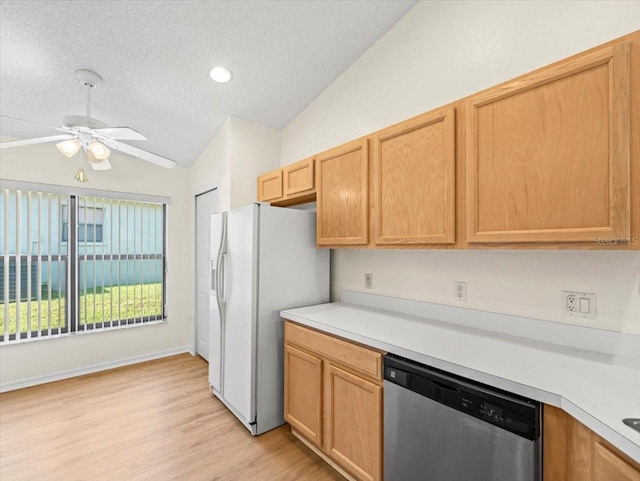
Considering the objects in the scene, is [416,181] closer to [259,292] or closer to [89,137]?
[259,292]

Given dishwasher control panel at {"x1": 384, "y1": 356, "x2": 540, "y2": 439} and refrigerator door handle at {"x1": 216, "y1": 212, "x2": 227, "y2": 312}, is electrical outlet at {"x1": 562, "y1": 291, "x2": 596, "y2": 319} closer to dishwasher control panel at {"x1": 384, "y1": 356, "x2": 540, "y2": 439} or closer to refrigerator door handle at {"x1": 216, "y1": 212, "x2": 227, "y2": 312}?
dishwasher control panel at {"x1": 384, "y1": 356, "x2": 540, "y2": 439}

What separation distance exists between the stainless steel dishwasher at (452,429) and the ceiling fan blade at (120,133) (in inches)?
84.6

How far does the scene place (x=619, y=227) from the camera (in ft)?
3.57

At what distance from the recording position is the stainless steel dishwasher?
1.06m

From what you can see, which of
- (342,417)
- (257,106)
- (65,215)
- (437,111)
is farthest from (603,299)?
(65,215)

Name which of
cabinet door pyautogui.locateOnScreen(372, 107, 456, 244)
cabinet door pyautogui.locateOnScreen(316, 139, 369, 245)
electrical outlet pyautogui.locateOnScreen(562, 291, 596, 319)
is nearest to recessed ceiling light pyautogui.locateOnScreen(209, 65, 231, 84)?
cabinet door pyautogui.locateOnScreen(316, 139, 369, 245)

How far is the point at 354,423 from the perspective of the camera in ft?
5.57

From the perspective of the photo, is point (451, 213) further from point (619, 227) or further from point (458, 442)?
point (458, 442)

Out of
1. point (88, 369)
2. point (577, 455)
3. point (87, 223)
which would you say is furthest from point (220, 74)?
point (88, 369)

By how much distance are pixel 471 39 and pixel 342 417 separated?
2.40m

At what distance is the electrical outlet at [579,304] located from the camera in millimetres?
1392

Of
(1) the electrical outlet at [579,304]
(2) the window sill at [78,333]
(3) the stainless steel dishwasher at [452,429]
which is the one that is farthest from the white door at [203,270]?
(1) the electrical outlet at [579,304]

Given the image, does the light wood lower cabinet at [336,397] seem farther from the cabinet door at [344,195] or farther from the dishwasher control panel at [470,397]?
the cabinet door at [344,195]

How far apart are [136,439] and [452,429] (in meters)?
2.26
